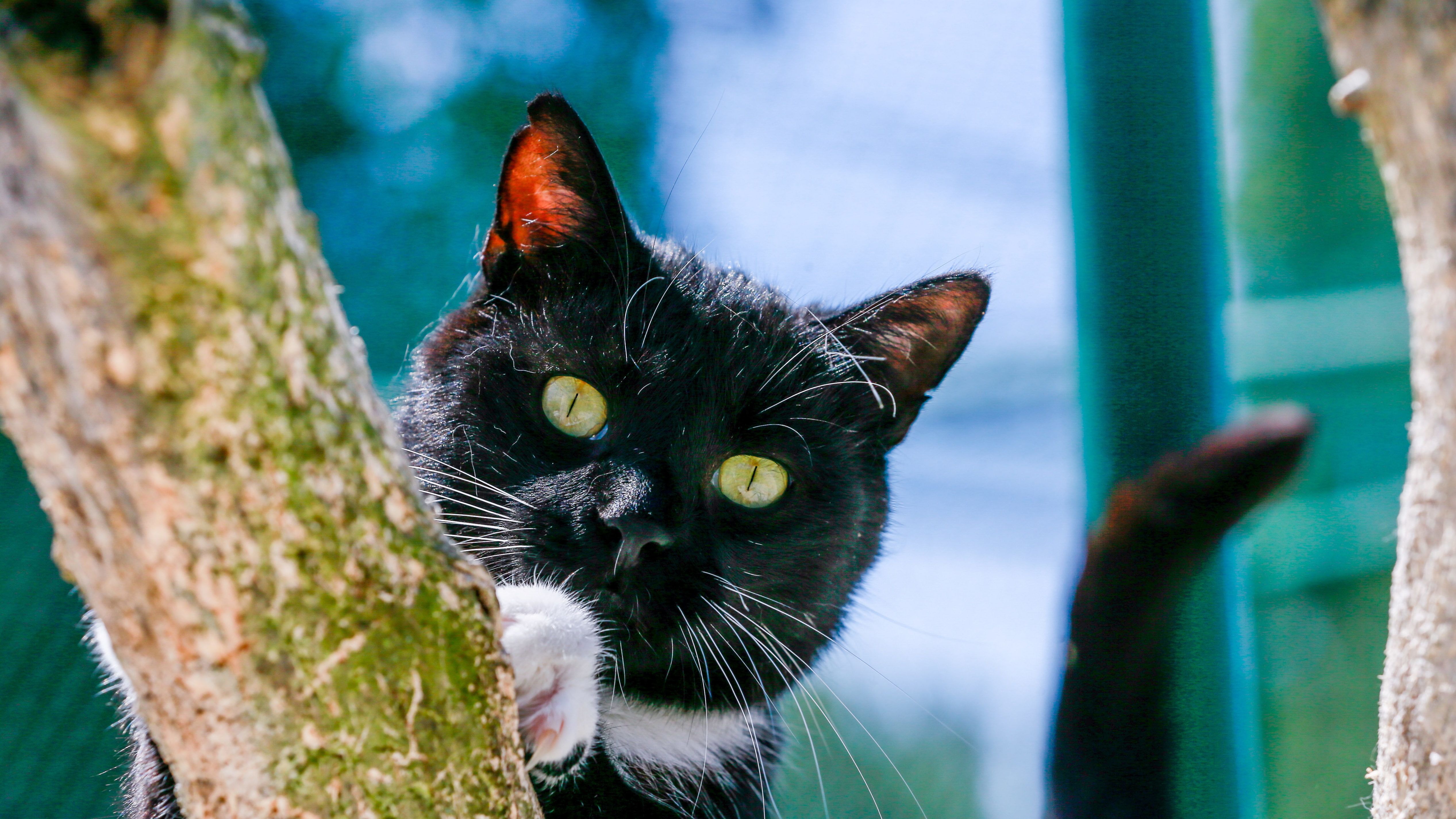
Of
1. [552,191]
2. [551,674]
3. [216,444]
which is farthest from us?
[552,191]

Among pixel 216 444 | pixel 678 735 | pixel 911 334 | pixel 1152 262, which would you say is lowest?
pixel 678 735

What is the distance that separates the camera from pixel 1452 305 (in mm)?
393

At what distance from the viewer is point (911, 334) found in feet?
4.09

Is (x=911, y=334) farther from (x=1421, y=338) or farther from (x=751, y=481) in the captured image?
(x=1421, y=338)

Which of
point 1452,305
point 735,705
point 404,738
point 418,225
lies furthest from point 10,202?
point 418,225

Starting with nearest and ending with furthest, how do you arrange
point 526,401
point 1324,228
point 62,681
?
point 526,401, point 62,681, point 1324,228

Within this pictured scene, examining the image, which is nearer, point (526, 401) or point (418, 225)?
point (526, 401)

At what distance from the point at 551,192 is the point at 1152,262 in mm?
835

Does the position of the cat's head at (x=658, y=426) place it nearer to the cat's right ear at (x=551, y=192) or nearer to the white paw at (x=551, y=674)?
the cat's right ear at (x=551, y=192)

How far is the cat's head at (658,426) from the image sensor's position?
956mm

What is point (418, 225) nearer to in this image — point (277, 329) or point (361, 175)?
point (361, 175)

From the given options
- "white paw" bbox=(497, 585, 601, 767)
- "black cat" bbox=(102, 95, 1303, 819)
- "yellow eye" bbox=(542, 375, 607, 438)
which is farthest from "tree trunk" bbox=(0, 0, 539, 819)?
"yellow eye" bbox=(542, 375, 607, 438)

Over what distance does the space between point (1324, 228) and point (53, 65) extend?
2152 mm

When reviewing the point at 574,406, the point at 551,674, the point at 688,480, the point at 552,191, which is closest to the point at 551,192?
the point at 552,191
